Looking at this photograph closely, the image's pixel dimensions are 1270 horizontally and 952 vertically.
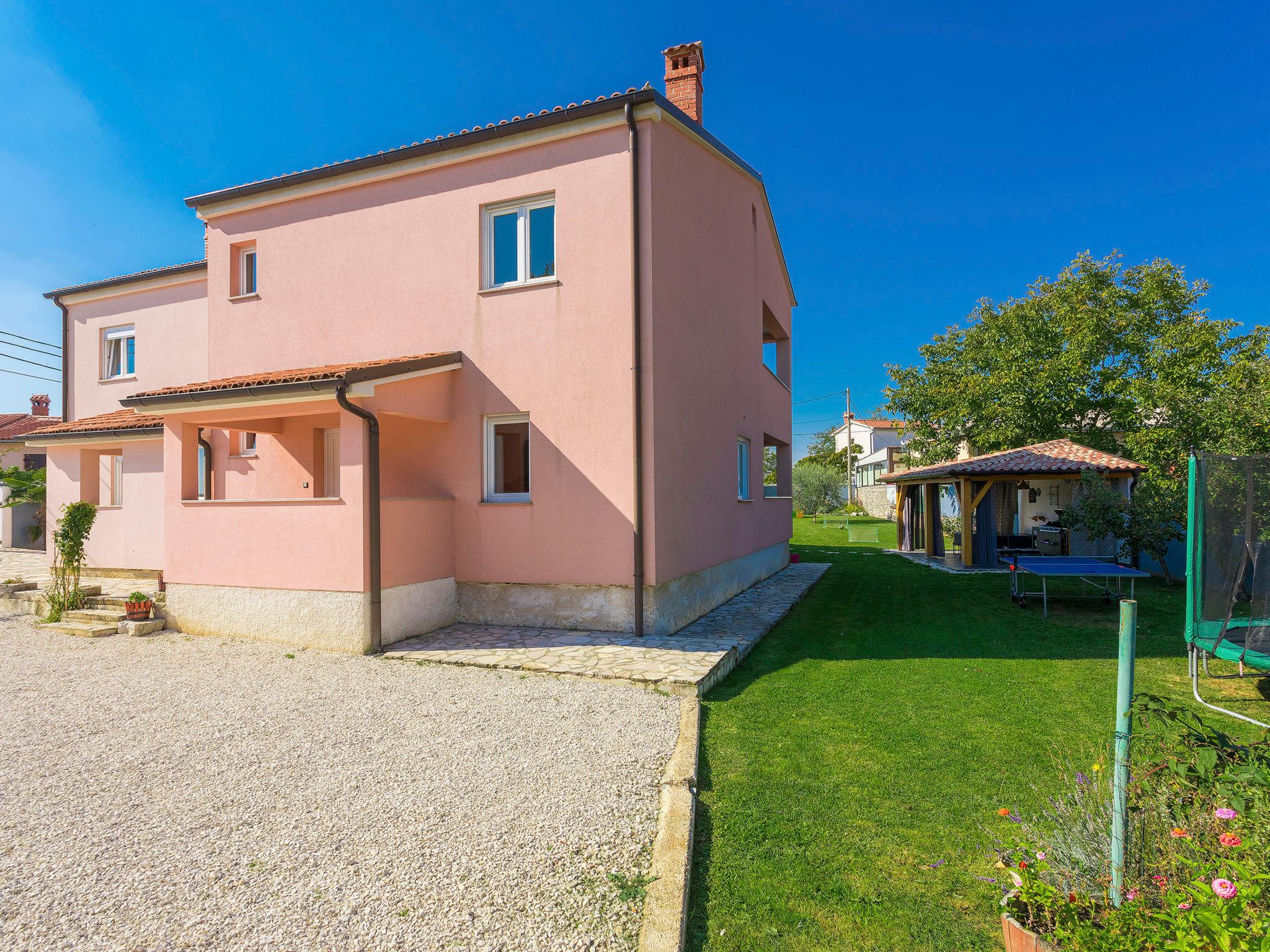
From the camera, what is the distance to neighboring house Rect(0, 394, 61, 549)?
20.4m

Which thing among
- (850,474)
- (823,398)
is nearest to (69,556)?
(850,474)

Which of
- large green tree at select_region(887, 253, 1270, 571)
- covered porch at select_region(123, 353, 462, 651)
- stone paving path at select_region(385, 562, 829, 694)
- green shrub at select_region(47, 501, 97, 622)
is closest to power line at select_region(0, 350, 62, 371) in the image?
green shrub at select_region(47, 501, 97, 622)

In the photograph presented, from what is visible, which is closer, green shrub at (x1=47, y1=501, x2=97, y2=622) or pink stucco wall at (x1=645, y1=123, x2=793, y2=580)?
pink stucco wall at (x1=645, y1=123, x2=793, y2=580)

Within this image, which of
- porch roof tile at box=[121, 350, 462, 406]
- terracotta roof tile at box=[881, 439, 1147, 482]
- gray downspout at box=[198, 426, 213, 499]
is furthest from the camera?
terracotta roof tile at box=[881, 439, 1147, 482]

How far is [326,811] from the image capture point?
3.95 m

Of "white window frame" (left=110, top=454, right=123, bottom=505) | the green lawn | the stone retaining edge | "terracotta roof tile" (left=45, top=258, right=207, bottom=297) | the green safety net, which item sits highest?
"terracotta roof tile" (left=45, top=258, right=207, bottom=297)

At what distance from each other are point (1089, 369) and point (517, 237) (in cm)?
2266

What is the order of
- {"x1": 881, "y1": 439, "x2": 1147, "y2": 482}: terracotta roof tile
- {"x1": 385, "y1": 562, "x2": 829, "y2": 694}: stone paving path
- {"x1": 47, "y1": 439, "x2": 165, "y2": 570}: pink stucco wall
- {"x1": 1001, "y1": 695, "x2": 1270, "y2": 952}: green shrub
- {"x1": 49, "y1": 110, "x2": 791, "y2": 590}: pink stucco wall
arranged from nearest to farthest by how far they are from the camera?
{"x1": 1001, "y1": 695, "x2": 1270, "y2": 952}: green shrub, {"x1": 385, "y1": 562, "x2": 829, "y2": 694}: stone paving path, {"x1": 49, "y1": 110, "x2": 791, "y2": 590}: pink stucco wall, {"x1": 47, "y1": 439, "x2": 165, "y2": 570}: pink stucco wall, {"x1": 881, "y1": 439, "x2": 1147, "y2": 482}: terracotta roof tile

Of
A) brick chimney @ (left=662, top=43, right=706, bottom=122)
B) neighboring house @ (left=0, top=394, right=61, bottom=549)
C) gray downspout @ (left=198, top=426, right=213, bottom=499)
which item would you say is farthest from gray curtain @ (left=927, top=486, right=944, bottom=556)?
neighboring house @ (left=0, top=394, right=61, bottom=549)

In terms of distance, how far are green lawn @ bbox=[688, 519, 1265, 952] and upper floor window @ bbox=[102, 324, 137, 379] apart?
53.8ft

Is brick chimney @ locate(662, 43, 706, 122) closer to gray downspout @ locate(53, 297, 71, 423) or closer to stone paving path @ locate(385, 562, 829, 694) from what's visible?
stone paving path @ locate(385, 562, 829, 694)

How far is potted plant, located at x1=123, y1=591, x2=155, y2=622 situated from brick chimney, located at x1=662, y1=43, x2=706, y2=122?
477 inches

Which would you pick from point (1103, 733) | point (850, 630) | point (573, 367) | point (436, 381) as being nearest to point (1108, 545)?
point (850, 630)

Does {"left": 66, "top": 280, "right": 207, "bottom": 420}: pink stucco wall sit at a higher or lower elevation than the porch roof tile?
higher
